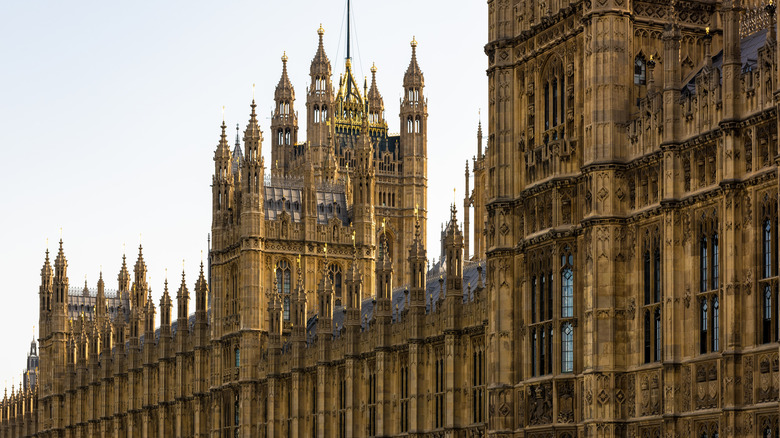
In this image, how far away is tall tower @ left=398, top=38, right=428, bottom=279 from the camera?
171012 millimetres

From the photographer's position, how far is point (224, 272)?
345 ft

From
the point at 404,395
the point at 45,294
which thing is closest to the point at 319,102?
the point at 45,294

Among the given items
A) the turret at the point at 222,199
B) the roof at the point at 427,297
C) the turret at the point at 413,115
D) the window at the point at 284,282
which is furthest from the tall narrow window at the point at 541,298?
the turret at the point at 413,115

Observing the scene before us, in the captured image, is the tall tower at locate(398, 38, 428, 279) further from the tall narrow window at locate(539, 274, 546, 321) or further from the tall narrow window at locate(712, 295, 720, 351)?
the tall narrow window at locate(712, 295, 720, 351)

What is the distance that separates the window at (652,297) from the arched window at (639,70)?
5305 mm

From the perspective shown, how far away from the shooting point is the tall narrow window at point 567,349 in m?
54.4

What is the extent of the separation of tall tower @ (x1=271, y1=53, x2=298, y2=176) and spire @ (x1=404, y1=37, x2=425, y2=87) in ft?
38.3

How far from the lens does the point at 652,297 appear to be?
51250 millimetres

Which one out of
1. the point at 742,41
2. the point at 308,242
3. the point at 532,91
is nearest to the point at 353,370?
the point at 308,242

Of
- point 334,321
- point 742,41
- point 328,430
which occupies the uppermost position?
point 742,41

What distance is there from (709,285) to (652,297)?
9.48 ft

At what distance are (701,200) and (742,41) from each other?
8.74m

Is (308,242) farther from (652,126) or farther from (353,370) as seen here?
(652,126)

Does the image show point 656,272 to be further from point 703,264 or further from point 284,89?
point 284,89
